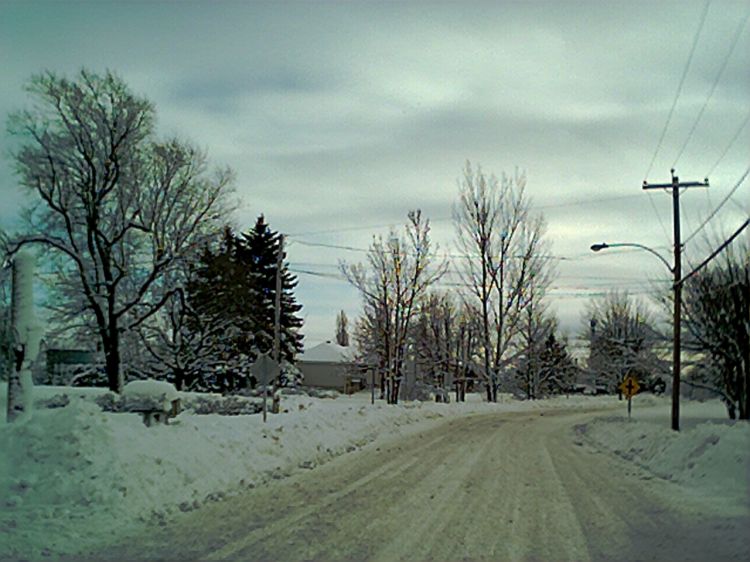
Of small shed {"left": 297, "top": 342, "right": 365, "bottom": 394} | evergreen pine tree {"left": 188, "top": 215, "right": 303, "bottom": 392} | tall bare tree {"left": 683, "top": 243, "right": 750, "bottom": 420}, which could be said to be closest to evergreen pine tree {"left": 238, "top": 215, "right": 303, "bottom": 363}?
evergreen pine tree {"left": 188, "top": 215, "right": 303, "bottom": 392}

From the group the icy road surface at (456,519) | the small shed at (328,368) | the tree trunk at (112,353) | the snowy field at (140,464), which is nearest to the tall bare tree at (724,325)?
the snowy field at (140,464)

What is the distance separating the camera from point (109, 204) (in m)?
40.1

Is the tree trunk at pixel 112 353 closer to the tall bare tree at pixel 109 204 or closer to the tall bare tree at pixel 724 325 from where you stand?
the tall bare tree at pixel 109 204

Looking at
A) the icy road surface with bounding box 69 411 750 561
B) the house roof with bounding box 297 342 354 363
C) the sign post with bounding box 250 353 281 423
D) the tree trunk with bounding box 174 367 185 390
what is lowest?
the icy road surface with bounding box 69 411 750 561

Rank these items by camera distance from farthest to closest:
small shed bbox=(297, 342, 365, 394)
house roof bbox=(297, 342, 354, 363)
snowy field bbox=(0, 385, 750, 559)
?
house roof bbox=(297, 342, 354, 363) < small shed bbox=(297, 342, 365, 394) < snowy field bbox=(0, 385, 750, 559)

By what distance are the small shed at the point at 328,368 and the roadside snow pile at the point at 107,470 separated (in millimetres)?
62273

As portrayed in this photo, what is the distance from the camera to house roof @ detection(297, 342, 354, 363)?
84562 millimetres

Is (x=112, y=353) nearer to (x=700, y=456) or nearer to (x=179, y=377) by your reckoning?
(x=179, y=377)

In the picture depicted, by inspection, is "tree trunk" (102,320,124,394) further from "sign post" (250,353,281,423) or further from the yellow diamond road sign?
the yellow diamond road sign

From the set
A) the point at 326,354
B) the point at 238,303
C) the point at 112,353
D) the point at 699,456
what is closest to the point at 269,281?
the point at 238,303

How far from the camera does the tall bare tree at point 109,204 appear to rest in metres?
36.7

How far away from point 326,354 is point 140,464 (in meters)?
74.0

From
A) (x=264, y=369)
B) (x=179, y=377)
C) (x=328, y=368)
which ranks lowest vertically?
(x=179, y=377)

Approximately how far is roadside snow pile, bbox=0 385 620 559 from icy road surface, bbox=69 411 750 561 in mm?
642
